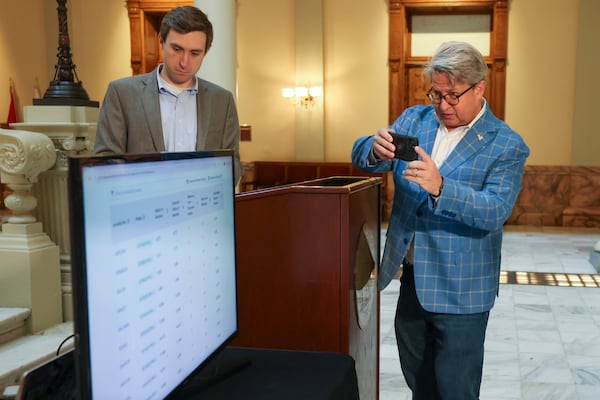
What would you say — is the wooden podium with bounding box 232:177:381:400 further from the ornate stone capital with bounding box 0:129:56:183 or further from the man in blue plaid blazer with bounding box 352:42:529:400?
the ornate stone capital with bounding box 0:129:56:183

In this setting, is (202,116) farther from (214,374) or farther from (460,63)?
(214,374)

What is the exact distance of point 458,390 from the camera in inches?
100

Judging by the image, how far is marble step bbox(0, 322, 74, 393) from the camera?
381 cm

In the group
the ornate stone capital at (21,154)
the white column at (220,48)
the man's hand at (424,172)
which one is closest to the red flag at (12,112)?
the white column at (220,48)

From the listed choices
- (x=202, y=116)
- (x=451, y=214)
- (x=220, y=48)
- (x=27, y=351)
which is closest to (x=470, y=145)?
(x=451, y=214)

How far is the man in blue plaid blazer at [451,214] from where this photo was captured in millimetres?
2316

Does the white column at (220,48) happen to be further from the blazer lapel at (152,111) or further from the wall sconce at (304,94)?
the wall sconce at (304,94)

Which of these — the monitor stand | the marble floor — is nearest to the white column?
the marble floor

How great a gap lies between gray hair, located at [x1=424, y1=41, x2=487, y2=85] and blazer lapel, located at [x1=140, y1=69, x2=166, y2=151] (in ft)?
3.77

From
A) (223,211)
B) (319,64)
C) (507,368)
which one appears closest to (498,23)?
(319,64)

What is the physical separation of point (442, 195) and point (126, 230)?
1.50m

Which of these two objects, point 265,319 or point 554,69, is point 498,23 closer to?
point 554,69

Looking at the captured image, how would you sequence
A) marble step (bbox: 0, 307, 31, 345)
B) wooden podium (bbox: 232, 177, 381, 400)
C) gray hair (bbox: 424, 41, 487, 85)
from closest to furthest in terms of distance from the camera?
wooden podium (bbox: 232, 177, 381, 400), gray hair (bbox: 424, 41, 487, 85), marble step (bbox: 0, 307, 31, 345)

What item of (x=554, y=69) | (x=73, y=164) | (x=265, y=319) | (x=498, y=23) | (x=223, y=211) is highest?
(x=498, y=23)
